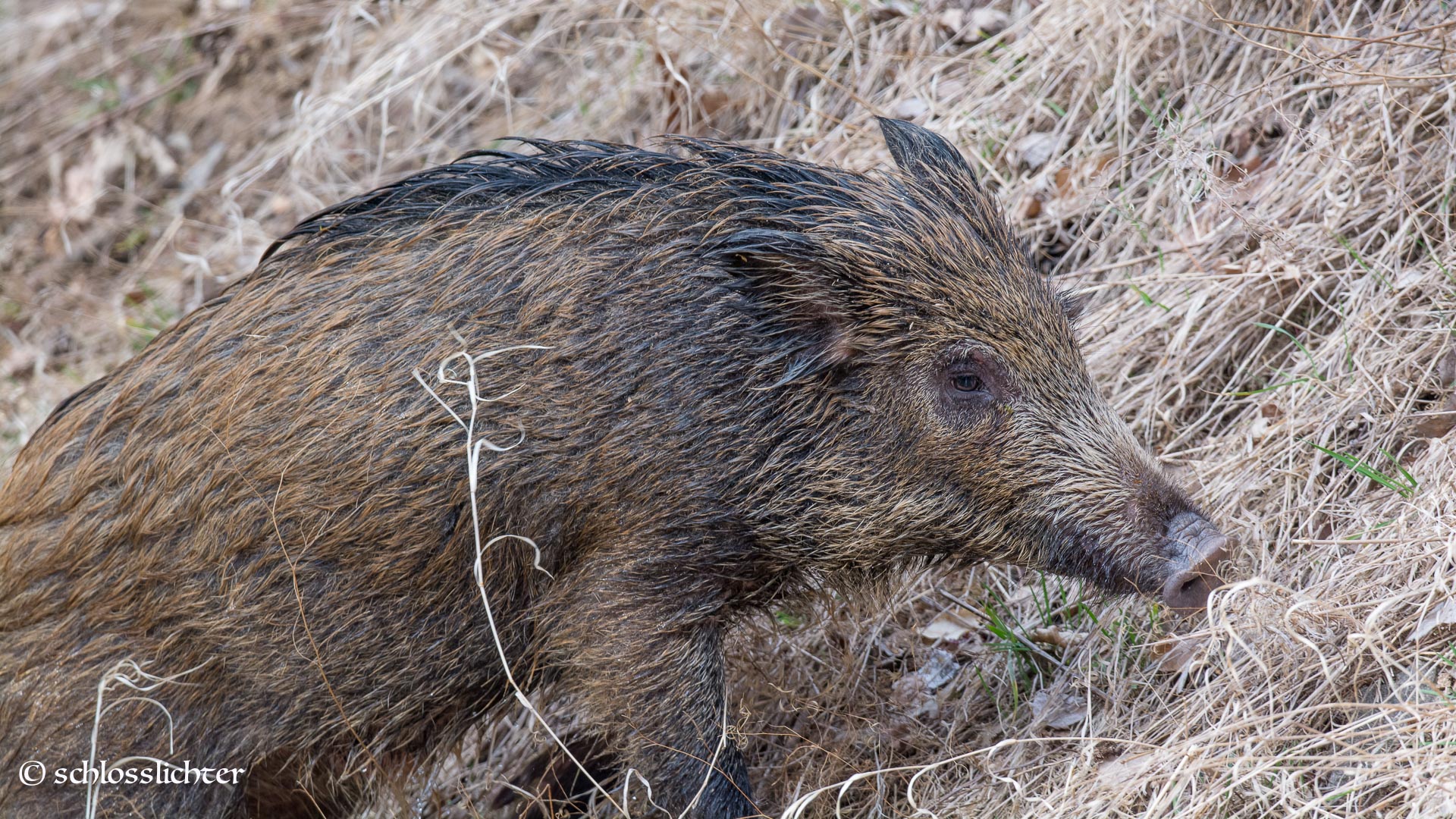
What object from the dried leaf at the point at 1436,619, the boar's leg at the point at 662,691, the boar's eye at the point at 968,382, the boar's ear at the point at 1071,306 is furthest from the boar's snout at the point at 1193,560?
the boar's leg at the point at 662,691

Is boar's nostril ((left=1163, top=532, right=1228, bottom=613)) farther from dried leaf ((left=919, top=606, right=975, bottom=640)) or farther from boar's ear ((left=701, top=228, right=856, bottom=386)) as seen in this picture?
dried leaf ((left=919, top=606, right=975, bottom=640))

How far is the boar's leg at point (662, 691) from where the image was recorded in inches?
149

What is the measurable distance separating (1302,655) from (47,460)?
3.73 m

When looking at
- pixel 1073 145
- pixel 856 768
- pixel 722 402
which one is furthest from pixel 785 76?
pixel 856 768

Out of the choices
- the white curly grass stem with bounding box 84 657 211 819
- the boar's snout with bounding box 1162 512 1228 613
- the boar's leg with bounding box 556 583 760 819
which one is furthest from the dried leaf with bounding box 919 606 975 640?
the white curly grass stem with bounding box 84 657 211 819

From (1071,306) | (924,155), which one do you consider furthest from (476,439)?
(1071,306)

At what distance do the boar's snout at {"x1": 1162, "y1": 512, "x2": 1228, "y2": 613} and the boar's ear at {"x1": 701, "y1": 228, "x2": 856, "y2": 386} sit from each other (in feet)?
3.34

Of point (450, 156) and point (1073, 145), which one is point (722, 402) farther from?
point (450, 156)

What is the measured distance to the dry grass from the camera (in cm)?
349

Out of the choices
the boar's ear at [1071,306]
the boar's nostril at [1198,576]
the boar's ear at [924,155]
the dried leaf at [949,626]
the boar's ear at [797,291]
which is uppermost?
the boar's ear at [924,155]

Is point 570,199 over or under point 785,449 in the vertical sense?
over

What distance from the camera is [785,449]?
3.80m

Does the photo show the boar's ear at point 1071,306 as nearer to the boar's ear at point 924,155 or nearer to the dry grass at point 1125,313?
the boar's ear at point 924,155

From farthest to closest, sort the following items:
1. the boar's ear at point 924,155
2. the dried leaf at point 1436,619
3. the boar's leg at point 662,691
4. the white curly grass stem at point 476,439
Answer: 1. the boar's ear at point 924,155
2. the boar's leg at point 662,691
3. the white curly grass stem at point 476,439
4. the dried leaf at point 1436,619
